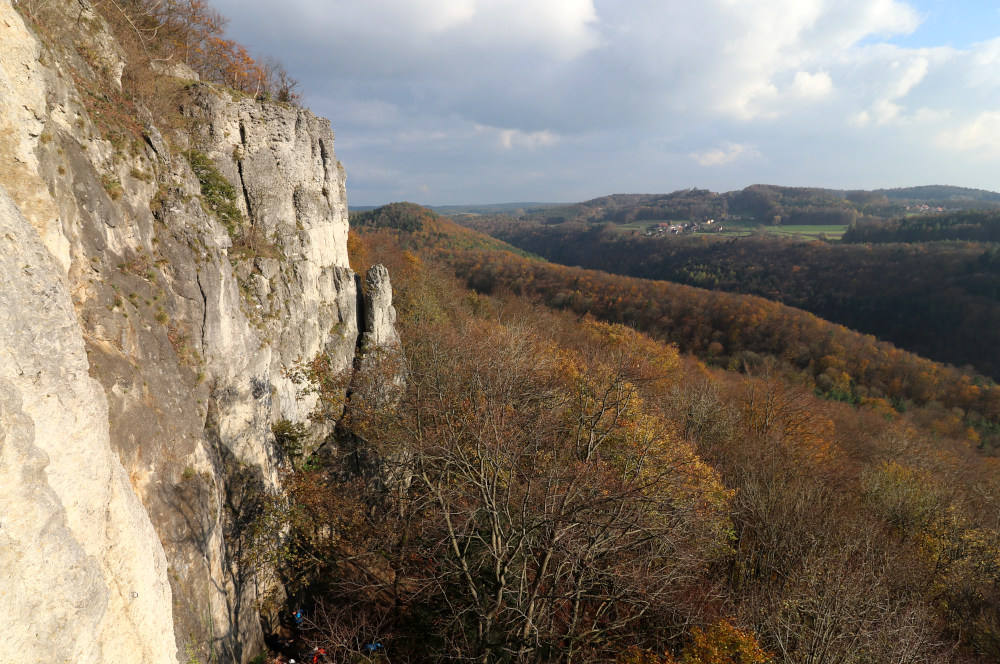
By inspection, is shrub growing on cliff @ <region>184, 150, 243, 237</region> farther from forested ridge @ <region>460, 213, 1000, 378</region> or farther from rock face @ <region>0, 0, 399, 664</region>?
forested ridge @ <region>460, 213, 1000, 378</region>

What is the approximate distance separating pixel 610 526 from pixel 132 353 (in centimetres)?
1237

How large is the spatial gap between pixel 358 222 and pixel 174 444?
306ft

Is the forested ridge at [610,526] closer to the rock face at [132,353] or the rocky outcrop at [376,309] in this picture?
the rocky outcrop at [376,309]

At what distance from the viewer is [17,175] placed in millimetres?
7387

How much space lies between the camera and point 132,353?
9422mm

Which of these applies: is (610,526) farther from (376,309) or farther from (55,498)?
(376,309)

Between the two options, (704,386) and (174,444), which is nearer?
(174,444)

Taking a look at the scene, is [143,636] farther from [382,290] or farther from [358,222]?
[358,222]

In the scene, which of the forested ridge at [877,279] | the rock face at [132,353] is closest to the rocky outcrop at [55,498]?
the rock face at [132,353]

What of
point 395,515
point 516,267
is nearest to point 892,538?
point 395,515

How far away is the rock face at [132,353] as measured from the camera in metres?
5.86

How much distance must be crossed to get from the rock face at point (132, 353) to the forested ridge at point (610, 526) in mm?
3161

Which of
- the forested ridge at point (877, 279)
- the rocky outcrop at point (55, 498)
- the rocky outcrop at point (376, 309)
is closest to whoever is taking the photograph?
the rocky outcrop at point (55, 498)

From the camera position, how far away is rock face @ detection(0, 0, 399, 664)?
586 cm
